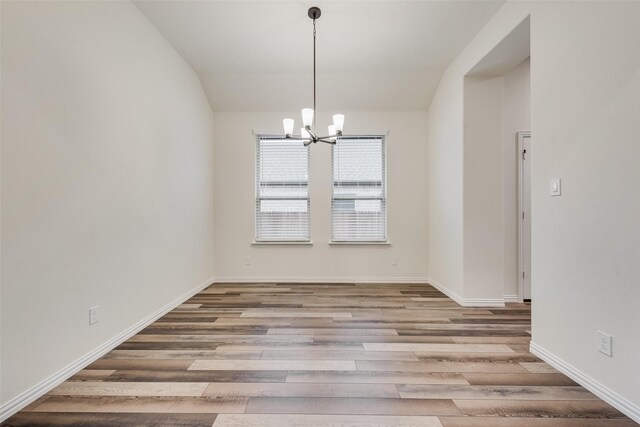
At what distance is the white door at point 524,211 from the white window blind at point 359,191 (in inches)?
68.4

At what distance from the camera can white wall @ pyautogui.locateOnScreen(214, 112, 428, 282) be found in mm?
4570

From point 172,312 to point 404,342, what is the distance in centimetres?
240

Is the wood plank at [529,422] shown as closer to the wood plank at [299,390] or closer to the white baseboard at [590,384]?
the white baseboard at [590,384]

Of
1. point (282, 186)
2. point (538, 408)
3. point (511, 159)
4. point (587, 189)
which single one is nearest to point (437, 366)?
point (538, 408)

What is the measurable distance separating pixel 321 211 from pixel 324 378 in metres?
2.91

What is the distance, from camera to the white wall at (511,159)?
3627 millimetres

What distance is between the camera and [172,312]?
10.5 feet

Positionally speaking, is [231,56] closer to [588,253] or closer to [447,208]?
[447,208]

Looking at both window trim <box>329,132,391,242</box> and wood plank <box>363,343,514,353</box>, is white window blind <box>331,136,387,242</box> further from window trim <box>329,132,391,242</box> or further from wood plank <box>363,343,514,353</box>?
wood plank <box>363,343,514,353</box>

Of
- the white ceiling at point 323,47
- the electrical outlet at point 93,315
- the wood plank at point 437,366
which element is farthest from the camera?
the white ceiling at point 323,47

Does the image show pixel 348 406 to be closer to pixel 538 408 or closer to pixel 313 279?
pixel 538 408

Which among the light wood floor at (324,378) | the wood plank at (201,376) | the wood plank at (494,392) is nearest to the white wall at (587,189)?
the wood plank at (494,392)

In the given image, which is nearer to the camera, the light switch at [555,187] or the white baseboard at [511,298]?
the light switch at [555,187]

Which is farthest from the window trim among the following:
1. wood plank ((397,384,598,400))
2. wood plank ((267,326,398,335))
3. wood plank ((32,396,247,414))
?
wood plank ((32,396,247,414))
